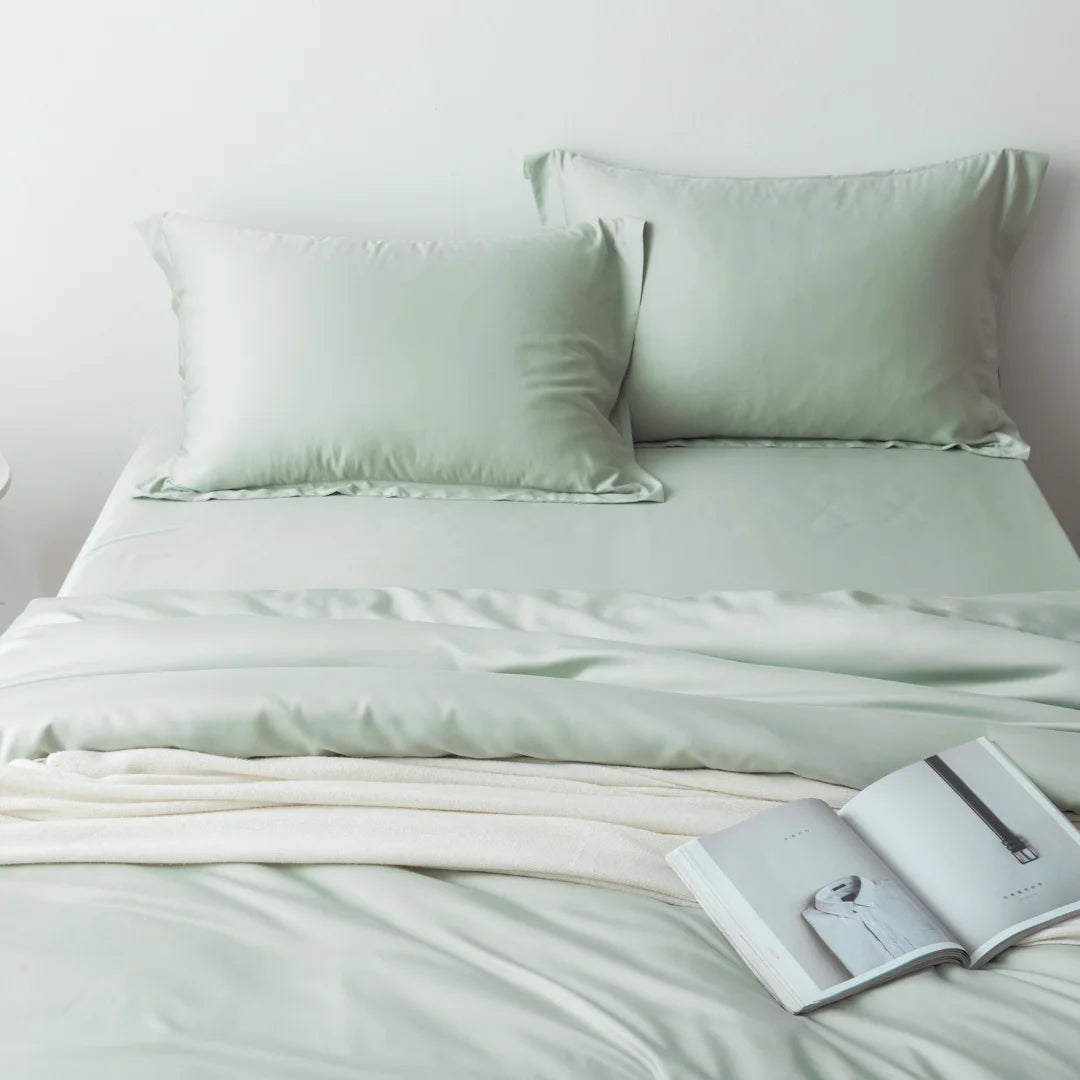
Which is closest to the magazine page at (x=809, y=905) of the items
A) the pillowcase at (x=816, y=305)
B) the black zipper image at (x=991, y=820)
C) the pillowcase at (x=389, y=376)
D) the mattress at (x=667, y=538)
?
the black zipper image at (x=991, y=820)

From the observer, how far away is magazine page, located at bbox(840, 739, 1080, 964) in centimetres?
123

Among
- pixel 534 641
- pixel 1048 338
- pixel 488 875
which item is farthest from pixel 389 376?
pixel 1048 338

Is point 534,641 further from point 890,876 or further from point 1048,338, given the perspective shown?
point 1048,338

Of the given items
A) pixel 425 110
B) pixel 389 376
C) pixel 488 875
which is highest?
pixel 425 110

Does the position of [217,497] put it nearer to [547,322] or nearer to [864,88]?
[547,322]

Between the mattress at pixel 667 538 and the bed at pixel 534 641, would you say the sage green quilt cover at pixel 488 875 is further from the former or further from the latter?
the mattress at pixel 667 538

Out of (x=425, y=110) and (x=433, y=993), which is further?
(x=425, y=110)

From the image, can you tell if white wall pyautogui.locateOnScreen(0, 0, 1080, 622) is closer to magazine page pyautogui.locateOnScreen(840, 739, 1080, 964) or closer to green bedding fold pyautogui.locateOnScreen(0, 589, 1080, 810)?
green bedding fold pyautogui.locateOnScreen(0, 589, 1080, 810)

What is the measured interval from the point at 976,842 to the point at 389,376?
1.15 meters

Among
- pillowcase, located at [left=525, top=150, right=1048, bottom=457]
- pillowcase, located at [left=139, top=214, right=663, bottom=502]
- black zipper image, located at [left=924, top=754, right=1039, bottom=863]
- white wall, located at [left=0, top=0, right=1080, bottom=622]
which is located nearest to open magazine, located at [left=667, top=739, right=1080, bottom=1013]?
black zipper image, located at [left=924, top=754, right=1039, bottom=863]

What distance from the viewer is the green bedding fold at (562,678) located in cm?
139

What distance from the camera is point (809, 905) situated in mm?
1218

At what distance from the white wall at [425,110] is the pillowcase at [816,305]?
146 millimetres

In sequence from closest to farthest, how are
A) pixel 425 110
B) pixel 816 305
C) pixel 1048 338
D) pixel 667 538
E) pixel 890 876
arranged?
pixel 890 876 < pixel 667 538 < pixel 816 305 < pixel 425 110 < pixel 1048 338
